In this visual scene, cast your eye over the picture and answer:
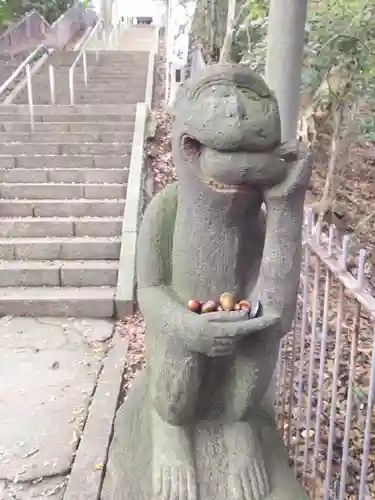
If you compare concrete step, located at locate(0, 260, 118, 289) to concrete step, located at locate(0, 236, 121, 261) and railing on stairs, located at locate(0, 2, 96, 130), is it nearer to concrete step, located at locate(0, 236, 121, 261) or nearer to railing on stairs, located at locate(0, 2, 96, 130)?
concrete step, located at locate(0, 236, 121, 261)

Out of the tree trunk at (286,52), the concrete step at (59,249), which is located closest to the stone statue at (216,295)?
the tree trunk at (286,52)

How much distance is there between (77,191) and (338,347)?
580cm

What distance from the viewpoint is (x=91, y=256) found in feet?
22.7

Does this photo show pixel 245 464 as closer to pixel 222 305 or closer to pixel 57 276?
pixel 222 305

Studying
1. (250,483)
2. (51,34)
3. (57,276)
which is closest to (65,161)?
(57,276)

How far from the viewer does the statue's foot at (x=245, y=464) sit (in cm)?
201

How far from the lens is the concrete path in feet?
12.2

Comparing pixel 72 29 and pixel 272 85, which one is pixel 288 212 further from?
pixel 72 29

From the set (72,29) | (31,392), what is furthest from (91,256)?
(72,29)

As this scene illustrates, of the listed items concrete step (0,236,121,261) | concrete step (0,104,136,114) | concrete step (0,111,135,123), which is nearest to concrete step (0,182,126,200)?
concrete step (0,236,121,261)

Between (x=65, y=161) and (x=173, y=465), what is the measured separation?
7.11 meters

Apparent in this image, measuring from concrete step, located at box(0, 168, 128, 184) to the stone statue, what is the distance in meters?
6.24

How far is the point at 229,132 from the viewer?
1779 millimetres

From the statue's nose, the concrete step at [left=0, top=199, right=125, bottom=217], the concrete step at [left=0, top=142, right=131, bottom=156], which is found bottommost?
the concrete step at [left=0, top=199, right=125, bottom=217]
